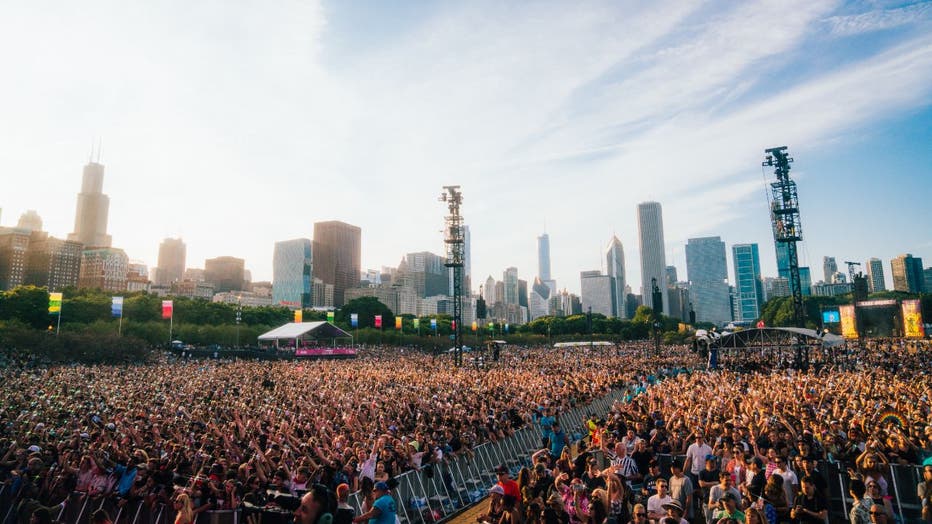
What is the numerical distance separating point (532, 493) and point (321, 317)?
117900 mm

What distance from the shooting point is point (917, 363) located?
34000 millimetres

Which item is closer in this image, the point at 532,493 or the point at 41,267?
the point at 532,493

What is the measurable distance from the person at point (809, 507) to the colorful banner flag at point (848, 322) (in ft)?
225

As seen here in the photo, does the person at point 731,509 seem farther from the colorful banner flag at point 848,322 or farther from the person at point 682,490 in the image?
the colorful banner flag at point 848,322

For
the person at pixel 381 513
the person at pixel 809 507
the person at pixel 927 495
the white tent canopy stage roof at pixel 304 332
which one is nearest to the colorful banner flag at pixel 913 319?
the person at pixel 927 495

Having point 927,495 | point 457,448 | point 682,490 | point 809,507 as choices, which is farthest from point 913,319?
point 682,490

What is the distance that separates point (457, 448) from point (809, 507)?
7469 mm

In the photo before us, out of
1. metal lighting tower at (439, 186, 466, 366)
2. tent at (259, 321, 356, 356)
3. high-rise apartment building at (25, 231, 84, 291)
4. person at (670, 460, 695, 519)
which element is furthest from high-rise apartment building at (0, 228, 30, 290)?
person at (670, 460, 695, 519)

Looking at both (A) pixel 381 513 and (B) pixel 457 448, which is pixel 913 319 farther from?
(A) pixel 381 513

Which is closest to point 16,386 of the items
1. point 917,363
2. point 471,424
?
point 471,424

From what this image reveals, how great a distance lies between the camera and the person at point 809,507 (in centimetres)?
718

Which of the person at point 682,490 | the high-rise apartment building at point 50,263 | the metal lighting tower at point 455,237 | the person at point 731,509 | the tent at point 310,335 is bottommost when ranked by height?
the person at point 682,490

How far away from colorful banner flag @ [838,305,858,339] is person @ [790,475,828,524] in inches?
2701

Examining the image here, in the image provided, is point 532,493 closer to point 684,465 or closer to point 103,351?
point 684,465
